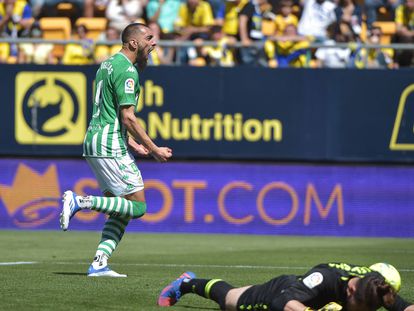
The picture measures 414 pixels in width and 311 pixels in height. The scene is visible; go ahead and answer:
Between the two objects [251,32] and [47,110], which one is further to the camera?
[251,32]

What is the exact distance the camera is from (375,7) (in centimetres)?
2048

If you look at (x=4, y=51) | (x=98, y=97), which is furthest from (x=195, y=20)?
(x=98, y=97)

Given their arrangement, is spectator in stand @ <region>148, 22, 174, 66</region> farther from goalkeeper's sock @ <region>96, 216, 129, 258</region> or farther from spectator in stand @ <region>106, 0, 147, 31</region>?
goalkeeper's sock @ <region>96, 216, 129, 258</region>

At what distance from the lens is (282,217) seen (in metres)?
19.1

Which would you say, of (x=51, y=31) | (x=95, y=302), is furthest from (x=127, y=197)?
(x=51, y=31)

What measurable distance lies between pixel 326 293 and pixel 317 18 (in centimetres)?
1318

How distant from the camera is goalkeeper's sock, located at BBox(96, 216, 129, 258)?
403 inches

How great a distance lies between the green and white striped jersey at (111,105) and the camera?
10.2m

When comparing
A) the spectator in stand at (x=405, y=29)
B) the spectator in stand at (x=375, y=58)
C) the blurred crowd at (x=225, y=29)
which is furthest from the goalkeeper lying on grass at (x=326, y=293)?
the spectator in stand at (x=405, y=29)

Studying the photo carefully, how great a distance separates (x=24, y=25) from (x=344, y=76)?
6054 millimetres

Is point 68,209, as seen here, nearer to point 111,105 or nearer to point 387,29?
point 111,105

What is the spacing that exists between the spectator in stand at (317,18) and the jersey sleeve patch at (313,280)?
12760 millimetres

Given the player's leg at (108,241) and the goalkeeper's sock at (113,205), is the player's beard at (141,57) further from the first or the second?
the goalkeeper's sock at (113,205)

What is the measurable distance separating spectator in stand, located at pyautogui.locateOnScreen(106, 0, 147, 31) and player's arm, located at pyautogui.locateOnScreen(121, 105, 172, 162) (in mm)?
10169
